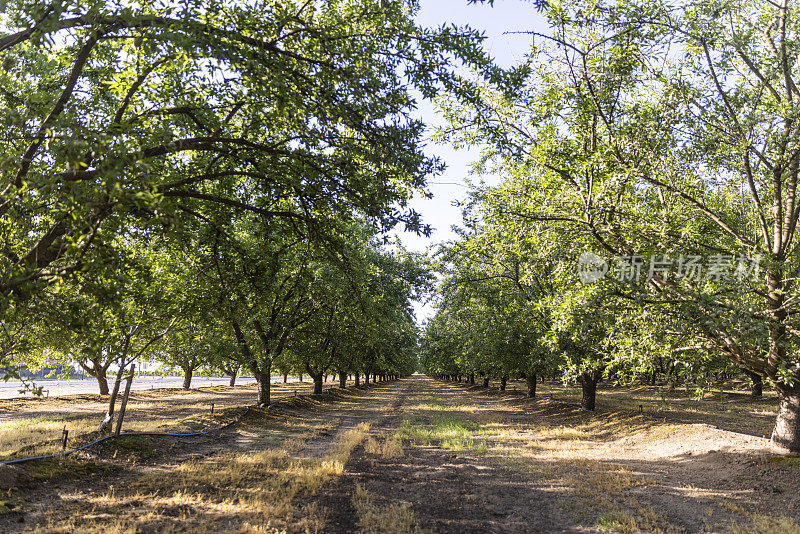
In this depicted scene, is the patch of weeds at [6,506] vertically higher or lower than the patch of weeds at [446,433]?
higher

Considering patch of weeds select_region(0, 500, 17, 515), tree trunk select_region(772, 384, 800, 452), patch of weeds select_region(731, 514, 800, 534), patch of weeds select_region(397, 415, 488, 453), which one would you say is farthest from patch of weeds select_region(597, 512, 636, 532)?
patch of weeds select_region(0, 500, 17, 515)

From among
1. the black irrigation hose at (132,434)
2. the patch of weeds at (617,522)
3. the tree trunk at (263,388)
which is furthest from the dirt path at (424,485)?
the tree trunk at (263,388)

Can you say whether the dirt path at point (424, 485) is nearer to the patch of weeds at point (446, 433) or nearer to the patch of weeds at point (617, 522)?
the patch of weeds at point (617, 522)

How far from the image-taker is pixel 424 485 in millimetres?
9500

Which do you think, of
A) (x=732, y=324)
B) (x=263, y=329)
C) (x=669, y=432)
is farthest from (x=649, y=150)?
(x=263, y=329)

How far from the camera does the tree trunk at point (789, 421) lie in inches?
426

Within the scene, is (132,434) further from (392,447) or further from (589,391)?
(589,391)

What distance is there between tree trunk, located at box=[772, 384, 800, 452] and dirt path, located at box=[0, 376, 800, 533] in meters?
0.52

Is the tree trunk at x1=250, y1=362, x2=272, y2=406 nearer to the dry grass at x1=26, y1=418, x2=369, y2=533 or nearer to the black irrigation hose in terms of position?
the black irrigation hose

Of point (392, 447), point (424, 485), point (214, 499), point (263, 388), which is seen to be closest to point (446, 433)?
point (392, 447)

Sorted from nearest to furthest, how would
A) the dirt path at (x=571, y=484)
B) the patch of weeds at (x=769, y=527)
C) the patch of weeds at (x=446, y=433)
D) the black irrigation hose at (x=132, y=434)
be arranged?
the patch of weeds at (x=769, y=527) < the dirt path at (x=571, y=484) < the black irrigation hose at (x=132, y=434) < the patch of weeds at (x=446, y=433)

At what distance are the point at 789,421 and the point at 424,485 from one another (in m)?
9.32

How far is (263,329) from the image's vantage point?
21.9 metres

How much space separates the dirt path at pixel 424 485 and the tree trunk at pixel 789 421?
52 centimetres
